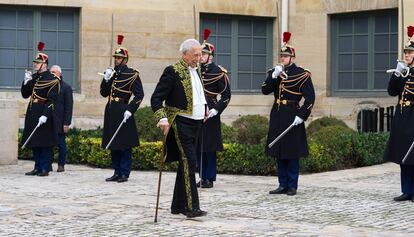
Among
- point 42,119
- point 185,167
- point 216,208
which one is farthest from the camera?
point 42,119

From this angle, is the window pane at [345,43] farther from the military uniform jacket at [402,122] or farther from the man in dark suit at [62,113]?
the military uniform jacket at [402,122]

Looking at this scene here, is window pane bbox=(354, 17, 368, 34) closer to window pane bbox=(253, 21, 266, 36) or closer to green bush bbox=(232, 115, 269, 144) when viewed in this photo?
window pane bbox=(253, 21, 266, 36)

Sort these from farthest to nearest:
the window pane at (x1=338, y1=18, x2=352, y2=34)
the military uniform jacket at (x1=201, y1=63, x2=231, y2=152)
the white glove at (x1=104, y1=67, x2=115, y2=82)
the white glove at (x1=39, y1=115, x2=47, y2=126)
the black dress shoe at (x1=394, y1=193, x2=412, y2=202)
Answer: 1. the window pane at (x1=338, y1=18, x2=352, y2=34)
2. the white glove at (x1=39, y1=115, x2=47, y2=126)
3. the white glove at (x1=104, y1=67, x2=115, y2=82)
4. the military uniform jacket at (x1=201, y1=63, x2=231, y2=152)
5. the black dress shoe at (x1=394, y1=193, x2=412, y2=202)

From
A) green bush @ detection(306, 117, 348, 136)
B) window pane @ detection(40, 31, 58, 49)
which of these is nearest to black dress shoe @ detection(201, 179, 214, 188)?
green bush @ detection(306, 117, 348, 136)

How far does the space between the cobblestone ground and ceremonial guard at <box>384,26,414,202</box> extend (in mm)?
369

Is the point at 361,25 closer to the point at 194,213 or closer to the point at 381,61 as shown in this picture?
the point at 381,61

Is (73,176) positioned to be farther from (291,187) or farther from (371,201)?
(371,201)

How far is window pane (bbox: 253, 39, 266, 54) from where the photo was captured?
1905 centimetres

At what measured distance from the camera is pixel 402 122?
10398 mm

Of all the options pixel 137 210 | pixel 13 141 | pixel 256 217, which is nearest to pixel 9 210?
pixel 137 210

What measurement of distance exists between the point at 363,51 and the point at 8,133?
7.91 metres

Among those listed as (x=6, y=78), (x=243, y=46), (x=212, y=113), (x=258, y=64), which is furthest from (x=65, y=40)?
(x=212, y=113)

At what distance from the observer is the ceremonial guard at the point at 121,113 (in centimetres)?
1243

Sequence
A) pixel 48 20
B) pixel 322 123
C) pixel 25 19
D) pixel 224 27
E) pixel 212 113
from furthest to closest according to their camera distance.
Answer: pixel 224 27 < pixel 48 20 < pixel 25 19 < pixel 322 123 < pixel 212 113
